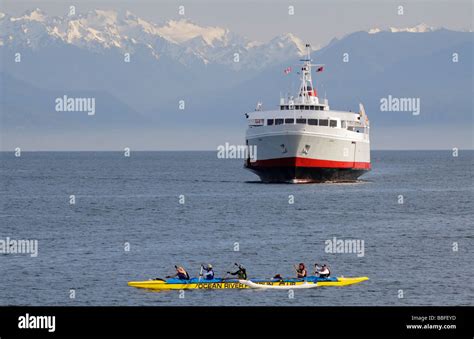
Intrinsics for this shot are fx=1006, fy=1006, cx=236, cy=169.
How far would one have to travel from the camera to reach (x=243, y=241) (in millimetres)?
72688

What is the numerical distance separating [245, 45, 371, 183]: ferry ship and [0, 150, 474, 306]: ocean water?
8.24 ft

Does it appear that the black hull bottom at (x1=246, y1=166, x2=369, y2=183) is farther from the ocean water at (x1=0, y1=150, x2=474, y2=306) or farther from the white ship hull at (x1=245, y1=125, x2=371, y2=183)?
the ocean water at (x1=0, y1=150, x2=474, y2=306)

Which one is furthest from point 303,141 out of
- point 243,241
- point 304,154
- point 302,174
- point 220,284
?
point 220,284

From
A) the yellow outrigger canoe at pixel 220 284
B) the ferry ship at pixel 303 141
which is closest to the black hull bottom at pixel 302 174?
the ferry ship at pixel 303 141

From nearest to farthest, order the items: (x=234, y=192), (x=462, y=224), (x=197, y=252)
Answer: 1. (x=197, y=252)
2. (x=462, y=224)
3. (x=234, y=192)

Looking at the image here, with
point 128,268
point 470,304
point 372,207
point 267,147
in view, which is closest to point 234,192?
point 267,147

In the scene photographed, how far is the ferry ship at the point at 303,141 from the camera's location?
11381 cm

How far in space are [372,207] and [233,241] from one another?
32822 mm

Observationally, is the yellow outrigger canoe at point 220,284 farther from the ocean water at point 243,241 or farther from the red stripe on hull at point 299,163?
the red stripe on hull at point 299,163

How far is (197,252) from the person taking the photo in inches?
2613

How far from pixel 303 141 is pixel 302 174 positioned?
609 centimetres

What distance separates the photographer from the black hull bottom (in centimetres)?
11731

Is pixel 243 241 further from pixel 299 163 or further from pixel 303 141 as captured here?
pixel 299 163
